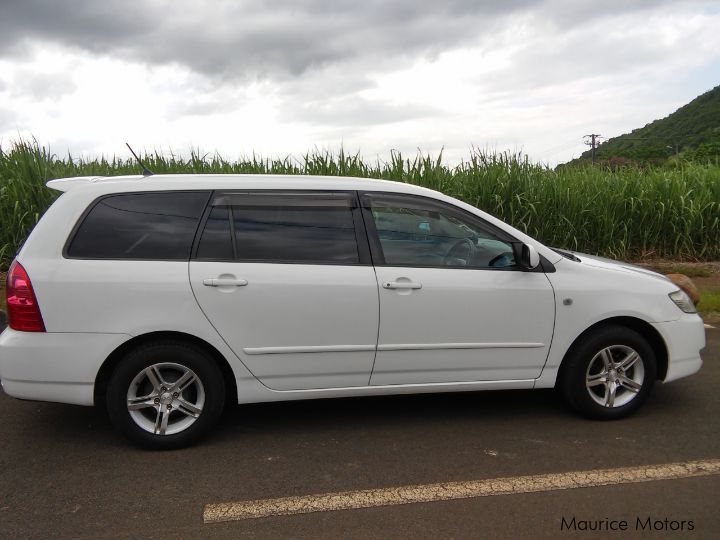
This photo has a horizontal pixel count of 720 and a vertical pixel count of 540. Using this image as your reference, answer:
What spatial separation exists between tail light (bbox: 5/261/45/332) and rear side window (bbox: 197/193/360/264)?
0.97 m

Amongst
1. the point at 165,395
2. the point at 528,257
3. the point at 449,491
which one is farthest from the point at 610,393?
the point at 165,395

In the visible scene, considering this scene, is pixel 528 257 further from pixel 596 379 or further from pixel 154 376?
pixel 154 376

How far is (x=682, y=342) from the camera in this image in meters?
4.21

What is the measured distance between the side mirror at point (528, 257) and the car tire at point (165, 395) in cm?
202

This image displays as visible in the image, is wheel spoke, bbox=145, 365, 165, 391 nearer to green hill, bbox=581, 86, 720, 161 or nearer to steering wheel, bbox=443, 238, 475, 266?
steering wheel, bbox=443, 238, 475, 266

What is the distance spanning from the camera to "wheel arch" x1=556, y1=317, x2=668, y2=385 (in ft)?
13.6

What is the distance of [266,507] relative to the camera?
3.11m

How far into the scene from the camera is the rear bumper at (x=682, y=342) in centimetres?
418

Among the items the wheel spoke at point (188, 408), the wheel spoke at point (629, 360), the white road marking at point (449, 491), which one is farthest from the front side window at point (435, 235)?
the wheel spoke at point (188, 408)

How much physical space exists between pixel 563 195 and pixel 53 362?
25.8 feet

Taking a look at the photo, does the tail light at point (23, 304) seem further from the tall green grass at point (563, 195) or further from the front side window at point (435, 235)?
the tall green grass at point (563, 195)

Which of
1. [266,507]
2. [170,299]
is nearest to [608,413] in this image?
[266,507]

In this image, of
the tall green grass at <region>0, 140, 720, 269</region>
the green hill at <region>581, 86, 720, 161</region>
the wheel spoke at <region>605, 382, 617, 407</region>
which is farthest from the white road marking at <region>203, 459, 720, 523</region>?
the green hill at <region>581, 86, 720, 161</region>

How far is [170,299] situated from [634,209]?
27.1ft
